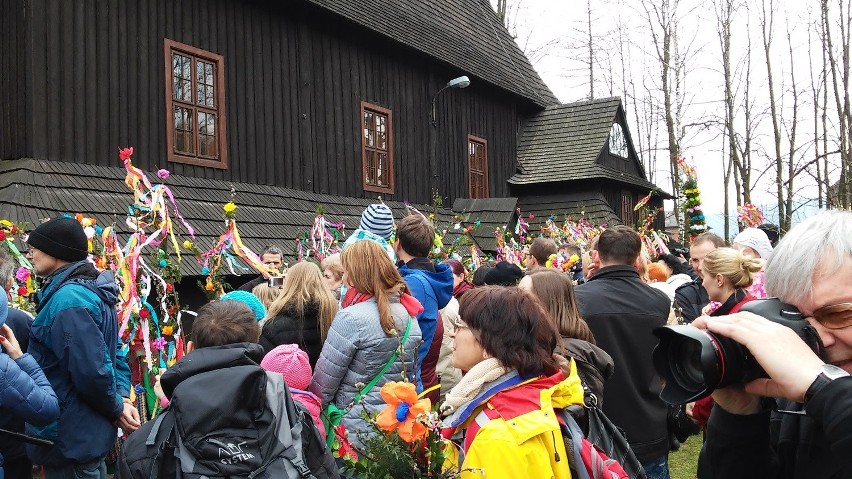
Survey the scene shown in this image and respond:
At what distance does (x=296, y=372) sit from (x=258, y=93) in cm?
878

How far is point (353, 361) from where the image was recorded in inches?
146

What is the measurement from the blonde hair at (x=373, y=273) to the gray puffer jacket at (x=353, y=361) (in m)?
0.09

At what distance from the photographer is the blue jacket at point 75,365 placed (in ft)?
12.2

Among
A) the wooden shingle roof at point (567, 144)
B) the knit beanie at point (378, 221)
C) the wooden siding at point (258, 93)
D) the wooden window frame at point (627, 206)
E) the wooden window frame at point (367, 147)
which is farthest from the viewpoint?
the wooden window frame at point (627, 206)

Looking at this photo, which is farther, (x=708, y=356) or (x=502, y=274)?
(x=502, y=274)

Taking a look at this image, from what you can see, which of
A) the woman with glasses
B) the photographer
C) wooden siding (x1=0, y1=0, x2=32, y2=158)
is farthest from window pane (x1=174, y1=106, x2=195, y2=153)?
the photographer

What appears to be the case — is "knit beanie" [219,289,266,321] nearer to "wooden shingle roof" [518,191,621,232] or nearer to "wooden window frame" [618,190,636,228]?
"wooden shingle roof" [518,191,621,232]

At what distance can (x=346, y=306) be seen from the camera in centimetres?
394

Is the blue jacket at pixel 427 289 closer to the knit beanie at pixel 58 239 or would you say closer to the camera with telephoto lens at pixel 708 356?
the knit beanie at pixel 58 239

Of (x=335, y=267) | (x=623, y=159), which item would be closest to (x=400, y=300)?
(x=335, y=267)

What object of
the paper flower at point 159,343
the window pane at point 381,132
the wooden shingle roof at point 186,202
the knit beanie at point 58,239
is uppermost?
the window pane at point 381,132

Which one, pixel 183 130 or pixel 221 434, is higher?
pixel 183 130

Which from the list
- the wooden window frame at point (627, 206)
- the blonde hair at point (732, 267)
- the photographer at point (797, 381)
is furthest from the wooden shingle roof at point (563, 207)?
the photographer at point (797, 381)

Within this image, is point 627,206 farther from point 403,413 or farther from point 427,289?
point 403,413
